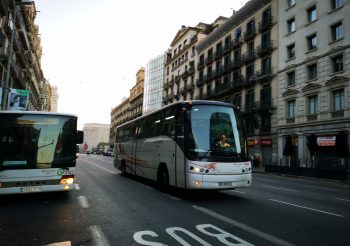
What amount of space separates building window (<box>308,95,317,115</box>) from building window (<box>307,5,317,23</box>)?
7.71 metres

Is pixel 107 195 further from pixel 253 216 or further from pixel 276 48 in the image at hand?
pixel 276 48

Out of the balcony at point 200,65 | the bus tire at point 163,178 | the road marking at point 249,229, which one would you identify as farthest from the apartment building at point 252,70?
the road marking at point 249,229

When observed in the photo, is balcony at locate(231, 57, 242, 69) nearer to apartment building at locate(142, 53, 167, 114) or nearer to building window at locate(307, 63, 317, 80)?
building window at locate(307, 63, 317, 80)

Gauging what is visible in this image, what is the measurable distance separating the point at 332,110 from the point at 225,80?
20.1 m

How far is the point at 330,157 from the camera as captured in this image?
26.1m

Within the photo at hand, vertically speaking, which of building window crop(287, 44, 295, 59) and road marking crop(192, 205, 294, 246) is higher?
building window crop(287, 44, 295, 59)

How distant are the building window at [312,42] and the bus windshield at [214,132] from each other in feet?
76.4

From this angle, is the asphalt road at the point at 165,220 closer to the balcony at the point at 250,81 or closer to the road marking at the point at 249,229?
the road marking at the point at 249,229

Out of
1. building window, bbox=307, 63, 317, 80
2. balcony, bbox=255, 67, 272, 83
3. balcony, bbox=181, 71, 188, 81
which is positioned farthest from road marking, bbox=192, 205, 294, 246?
balcony, bbox=181, 71, 188, 81

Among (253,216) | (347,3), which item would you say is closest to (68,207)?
(253,216)

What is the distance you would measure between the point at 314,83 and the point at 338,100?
304cm

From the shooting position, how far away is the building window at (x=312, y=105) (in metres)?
28.2

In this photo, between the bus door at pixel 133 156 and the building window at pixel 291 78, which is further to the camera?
Answer: the building window at pixel 291 78

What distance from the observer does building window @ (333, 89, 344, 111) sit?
25511 millimetres
